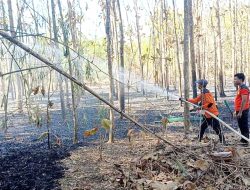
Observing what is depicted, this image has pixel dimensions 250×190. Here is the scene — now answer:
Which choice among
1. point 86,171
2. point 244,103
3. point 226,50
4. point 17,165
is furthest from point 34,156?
point 226,50

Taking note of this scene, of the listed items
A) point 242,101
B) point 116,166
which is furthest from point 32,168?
point 242,101

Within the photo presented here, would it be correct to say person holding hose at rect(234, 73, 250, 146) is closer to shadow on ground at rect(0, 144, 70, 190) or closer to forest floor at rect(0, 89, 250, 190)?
forest floor at rect(0, 89, 250, 190)

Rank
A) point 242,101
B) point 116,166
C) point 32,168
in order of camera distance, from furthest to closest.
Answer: point 242,101 < point 32,168 < point 116,166

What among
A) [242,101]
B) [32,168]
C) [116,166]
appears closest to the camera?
[116,166]

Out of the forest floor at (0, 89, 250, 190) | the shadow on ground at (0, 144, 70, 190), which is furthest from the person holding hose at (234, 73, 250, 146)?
the shadow on ground at (0, 144, 70, 190)

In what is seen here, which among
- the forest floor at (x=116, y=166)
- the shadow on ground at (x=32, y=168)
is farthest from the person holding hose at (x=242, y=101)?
the shadow on ground at (x=32, y=168)

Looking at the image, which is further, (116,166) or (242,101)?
(242,101)

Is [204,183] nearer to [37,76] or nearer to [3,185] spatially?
[37,76]

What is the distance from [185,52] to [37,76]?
4.74m

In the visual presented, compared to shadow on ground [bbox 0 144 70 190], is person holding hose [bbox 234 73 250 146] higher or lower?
higher

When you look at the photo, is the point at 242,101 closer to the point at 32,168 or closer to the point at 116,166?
the point at 116,166

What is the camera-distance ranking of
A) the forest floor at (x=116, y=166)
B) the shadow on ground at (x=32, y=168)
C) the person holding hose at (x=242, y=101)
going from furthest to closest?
1. the person holding hose at (x=242, y=101)
2. the shadow on ground at (x=32, y=168)
3. the forest floor at (x=116, y=166)

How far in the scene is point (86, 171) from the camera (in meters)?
6.04

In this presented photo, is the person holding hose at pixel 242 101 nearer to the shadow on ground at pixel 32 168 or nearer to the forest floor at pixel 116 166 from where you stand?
the forest floor at pixel 116 166
